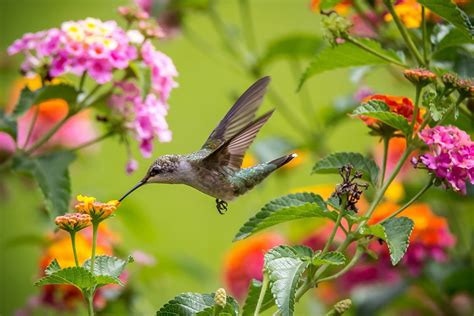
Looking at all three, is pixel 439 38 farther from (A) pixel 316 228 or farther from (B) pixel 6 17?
(B) pixel 6 17

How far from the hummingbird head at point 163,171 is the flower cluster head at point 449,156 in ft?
1.44

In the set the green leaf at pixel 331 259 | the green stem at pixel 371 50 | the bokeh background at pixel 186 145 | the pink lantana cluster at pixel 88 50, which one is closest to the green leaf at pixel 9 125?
the pink lantana cluster at pixel 88 50

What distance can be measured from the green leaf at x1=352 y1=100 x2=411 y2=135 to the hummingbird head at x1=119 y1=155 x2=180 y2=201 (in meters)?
0.37

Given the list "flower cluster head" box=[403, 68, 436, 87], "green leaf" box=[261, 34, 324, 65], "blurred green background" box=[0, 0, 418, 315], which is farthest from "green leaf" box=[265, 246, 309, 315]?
"blurred green background" box=[0, 0, 418, 315]

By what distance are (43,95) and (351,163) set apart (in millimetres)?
708

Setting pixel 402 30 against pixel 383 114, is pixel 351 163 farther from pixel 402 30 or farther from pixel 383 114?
pixel 402 30

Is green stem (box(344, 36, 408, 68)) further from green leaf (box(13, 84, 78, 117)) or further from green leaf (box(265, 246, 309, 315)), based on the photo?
green leaf (box(13, 84, 78, 117))

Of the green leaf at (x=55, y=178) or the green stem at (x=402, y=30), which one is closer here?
the green stem at (x=402, y=30)

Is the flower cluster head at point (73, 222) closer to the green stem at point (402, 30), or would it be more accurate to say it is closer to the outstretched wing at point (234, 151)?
the outstretched wing at point (234, 151)

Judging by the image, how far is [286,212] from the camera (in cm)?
135

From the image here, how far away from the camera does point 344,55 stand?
162cm

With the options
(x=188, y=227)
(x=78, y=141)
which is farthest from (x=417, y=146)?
(x=188, y=227)

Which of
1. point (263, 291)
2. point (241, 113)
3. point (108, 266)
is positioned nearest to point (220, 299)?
point (263, 291)

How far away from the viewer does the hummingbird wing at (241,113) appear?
1.58 m
